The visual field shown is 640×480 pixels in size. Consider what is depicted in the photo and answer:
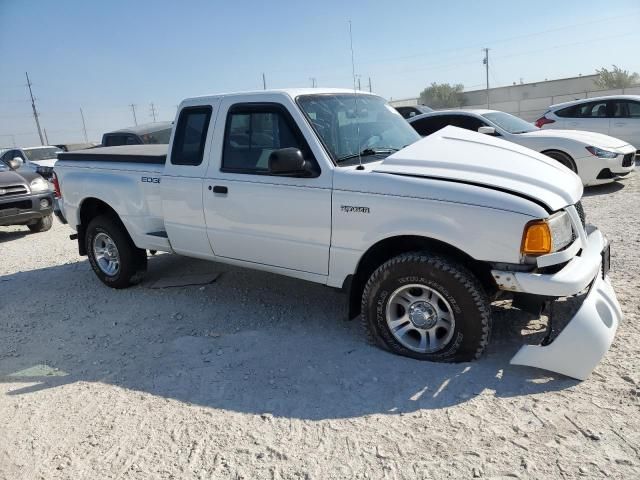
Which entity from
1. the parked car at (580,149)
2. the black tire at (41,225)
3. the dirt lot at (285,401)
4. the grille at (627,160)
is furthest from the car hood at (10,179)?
the grille at (627,160)

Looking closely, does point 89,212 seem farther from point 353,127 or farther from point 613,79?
point 613,79

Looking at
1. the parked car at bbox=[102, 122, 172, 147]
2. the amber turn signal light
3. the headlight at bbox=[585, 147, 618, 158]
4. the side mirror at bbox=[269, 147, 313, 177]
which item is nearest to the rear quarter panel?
the side mirror at bbox=[269, 147, 313, 177]

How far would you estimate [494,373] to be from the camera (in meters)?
3.38

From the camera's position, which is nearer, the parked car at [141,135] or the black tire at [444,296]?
the black tire at [444,296]

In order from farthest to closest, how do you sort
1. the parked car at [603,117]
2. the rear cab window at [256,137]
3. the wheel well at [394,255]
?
the parked car at [603,117] < the rear cab window at [256,137] < the wheel well at [394,255]

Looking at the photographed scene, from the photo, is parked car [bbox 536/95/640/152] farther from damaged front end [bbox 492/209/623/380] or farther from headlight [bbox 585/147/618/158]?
damaged front end [bbox 492/209/623/380]

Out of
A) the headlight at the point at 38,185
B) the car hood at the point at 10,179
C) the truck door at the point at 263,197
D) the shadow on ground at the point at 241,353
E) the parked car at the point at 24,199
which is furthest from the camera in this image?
the headlight at the point at 38,185

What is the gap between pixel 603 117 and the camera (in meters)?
11.8

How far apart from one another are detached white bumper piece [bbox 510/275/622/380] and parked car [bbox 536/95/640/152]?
32.6ft

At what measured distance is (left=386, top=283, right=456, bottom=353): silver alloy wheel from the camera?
11.5 ft

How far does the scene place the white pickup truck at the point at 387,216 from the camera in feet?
10.4

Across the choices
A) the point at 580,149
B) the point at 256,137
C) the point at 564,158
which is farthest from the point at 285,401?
the point at 580,149

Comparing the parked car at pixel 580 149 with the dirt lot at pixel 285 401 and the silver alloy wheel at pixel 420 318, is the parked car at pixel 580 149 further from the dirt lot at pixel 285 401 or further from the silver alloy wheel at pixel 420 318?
the silver alloy wheel at pixel 420 318

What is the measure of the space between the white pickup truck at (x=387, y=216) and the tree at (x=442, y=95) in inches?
Result: 1999
